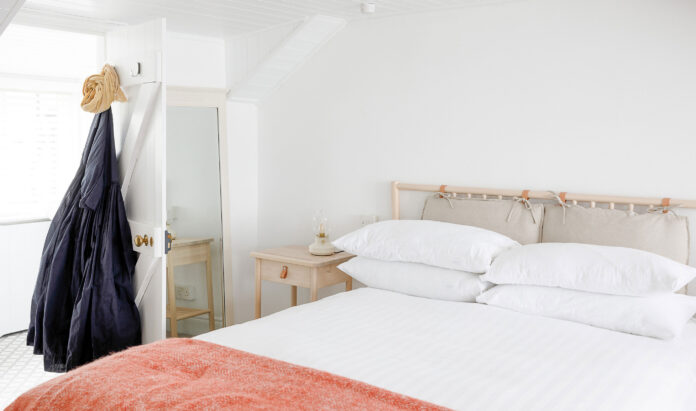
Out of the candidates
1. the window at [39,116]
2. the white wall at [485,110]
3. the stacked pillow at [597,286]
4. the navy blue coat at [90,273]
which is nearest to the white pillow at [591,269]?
the stacked pillow at [597,286]

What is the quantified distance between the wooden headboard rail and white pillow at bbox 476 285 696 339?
0.45 metres

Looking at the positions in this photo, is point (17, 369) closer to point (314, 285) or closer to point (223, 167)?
point (223, 167)

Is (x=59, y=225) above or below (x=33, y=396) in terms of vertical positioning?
above

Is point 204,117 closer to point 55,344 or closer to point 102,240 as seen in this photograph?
point 102,240

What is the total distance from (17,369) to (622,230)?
3.44 metres

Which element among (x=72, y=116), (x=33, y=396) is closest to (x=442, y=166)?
(x=33, y=396)

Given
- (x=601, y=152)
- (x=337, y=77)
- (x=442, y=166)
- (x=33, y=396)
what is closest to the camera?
(x=33, y=396)

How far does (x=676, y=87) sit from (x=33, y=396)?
8.96 feet

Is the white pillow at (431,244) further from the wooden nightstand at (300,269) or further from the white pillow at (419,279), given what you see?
the wooden nightstand at (300,269)

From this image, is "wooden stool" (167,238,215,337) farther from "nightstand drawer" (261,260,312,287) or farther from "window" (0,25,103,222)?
"window" (0,25,103,222)

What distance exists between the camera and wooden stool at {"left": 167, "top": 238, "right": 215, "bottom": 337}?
12.7 ft

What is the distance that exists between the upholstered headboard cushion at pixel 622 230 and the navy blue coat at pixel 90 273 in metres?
2.10

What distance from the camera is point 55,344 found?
3.15m

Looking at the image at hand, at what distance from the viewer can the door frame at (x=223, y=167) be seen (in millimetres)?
3977
